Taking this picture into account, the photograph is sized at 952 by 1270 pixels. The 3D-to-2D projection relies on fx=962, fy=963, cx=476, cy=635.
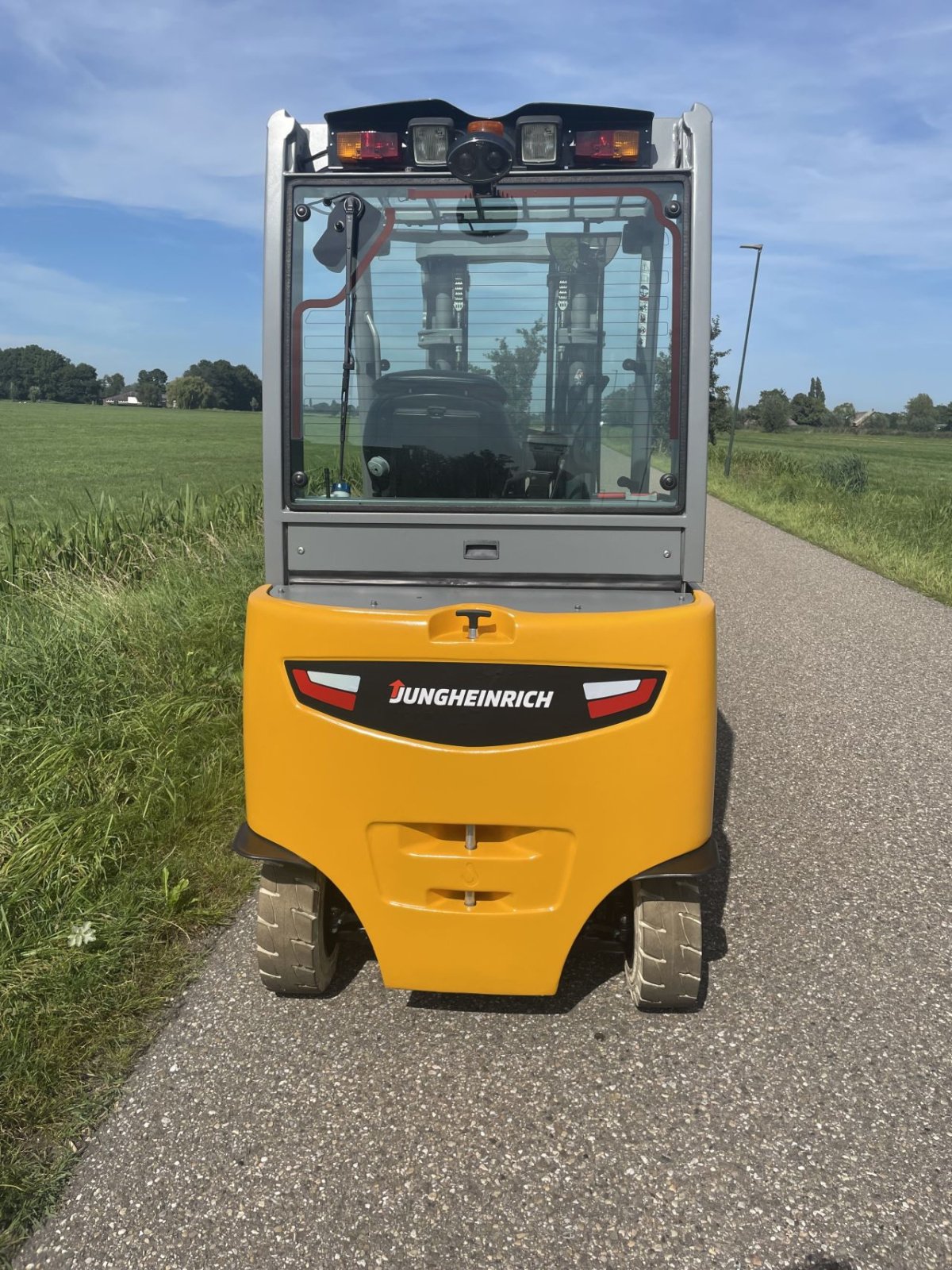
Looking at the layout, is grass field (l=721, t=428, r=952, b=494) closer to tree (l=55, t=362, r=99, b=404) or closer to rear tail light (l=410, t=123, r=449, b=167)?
rear tail light (l=410, t=123, r=449, b=167)

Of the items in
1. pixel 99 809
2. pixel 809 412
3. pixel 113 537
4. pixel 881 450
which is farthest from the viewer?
pixel 809 412

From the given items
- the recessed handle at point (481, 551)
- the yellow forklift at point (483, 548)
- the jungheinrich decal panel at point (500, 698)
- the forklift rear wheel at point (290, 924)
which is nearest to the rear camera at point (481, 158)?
the yellow forklift at point (483, 548)

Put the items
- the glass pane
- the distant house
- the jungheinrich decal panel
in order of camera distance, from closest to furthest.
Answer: the jungheinrich decal panel, the glass pane, the distant house

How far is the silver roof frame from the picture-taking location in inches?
104

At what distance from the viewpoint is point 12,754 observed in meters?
3.95

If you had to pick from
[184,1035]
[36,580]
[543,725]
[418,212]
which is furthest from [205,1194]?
[36,580]

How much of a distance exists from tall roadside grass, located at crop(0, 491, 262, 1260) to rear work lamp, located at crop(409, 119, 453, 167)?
2.43m

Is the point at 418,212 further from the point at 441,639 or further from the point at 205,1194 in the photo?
the point at 205,1194

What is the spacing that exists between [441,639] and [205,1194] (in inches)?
54.0

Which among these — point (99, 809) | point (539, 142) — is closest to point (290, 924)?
point (99, 809)

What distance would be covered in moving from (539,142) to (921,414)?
390 ft

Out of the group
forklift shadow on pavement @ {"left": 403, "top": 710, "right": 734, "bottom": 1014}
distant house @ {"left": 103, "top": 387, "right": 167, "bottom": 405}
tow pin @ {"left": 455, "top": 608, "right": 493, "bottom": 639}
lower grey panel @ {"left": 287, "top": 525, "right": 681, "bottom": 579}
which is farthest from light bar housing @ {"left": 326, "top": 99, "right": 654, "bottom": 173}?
distant house @ {"left": 103, "top": 387, "right": 167, "bottom": 405}

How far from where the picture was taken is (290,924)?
2.74 meters

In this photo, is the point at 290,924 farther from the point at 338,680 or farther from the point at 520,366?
the point at 520,366
